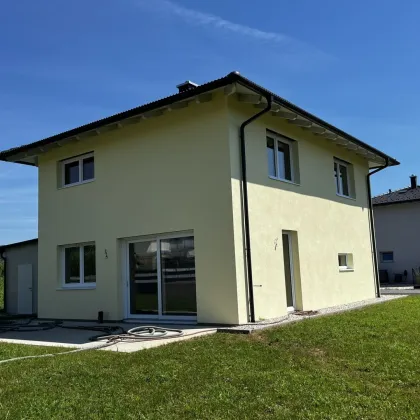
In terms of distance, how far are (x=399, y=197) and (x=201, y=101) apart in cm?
2205

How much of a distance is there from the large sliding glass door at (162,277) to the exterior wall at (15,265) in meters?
5.84

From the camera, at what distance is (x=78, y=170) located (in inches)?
519

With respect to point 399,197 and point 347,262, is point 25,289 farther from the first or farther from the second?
point 399,197

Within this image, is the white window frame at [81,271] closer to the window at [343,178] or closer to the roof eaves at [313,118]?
the roof eaves at [313,118]

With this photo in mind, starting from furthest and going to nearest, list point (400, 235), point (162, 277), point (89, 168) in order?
point (400, 235), point (89, 168), point (162, 277)

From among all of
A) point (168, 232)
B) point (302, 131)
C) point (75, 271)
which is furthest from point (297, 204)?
point (75, 271)

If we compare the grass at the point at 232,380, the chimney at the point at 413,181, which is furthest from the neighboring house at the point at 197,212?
the chimney at the point at 413,181

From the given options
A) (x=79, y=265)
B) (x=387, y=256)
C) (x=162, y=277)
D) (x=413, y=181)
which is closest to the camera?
(x=162, y=277)

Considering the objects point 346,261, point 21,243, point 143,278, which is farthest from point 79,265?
point 346,261

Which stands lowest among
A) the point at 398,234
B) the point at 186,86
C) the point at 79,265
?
the point at 79,265

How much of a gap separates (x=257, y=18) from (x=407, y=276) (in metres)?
21.9

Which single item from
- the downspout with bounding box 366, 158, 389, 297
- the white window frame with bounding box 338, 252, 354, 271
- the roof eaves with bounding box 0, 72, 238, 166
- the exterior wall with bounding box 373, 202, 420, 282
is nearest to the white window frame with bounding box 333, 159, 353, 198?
the downspout with bounding box 366, 158, 389, 297

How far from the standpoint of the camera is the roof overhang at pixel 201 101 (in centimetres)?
945

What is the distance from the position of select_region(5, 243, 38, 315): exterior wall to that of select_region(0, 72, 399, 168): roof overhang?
11.4 feet
